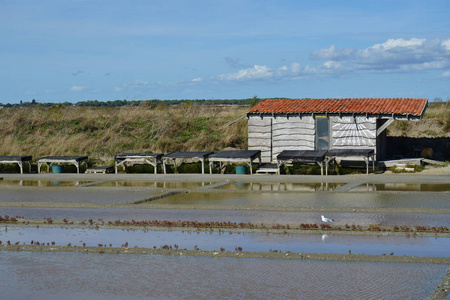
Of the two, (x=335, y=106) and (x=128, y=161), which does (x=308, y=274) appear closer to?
(x=335, y=106)

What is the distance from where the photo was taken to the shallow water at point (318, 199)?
20188mm

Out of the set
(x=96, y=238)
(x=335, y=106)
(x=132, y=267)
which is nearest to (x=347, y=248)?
(x=132, y=267)

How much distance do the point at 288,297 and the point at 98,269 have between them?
4146 mm

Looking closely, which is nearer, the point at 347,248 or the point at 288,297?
the point at 288,297

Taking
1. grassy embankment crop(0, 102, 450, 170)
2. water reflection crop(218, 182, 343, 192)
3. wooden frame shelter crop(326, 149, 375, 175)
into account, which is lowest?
water reflection crop(218, 182, 343, 192)

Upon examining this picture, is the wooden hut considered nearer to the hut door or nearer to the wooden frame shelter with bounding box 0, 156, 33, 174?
the hut door

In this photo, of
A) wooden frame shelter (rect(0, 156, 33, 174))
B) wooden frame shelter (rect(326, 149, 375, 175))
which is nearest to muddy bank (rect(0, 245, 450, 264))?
wooden frame shelter (rect(326, 149, 375, 175))

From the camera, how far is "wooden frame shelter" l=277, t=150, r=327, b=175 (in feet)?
95.9

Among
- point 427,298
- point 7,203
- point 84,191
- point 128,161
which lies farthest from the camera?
point 128,161

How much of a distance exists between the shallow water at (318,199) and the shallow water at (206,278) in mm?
7717

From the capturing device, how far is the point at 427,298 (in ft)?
33.0

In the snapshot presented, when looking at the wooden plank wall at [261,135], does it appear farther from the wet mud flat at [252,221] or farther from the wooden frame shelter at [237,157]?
the wet mud flat at [252,221]

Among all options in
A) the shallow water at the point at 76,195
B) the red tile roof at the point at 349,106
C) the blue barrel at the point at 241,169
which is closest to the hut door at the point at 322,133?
the red tile roof at the point at 349,106

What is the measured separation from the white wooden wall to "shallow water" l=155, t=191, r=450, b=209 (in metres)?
8.37
